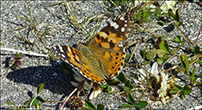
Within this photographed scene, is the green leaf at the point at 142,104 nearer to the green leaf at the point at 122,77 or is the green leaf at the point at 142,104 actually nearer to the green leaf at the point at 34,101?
the green leaf at the point at 122,77

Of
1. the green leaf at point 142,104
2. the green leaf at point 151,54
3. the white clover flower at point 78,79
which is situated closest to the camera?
the green leaf at point 142,104

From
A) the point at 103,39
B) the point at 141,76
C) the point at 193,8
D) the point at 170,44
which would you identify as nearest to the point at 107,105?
the point at 141,76

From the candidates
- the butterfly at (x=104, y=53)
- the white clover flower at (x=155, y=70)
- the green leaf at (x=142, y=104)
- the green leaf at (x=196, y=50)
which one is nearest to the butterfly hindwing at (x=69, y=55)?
the butterfly at (x=104, y=53)

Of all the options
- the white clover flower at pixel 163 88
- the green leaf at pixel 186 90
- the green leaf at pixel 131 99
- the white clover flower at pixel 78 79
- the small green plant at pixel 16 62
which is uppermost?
the small green plant at pixel 16 62

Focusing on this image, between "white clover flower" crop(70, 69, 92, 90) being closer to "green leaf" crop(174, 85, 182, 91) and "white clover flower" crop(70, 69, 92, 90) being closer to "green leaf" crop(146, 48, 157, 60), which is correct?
"green leaf" crop(146, 48, 157, 60)

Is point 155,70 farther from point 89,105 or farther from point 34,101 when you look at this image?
point 34,101

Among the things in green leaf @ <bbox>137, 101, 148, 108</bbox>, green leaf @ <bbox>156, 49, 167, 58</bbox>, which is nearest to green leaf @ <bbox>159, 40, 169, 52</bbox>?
green leaf @ <bbox>156, 49, 167, 58</bbox>
